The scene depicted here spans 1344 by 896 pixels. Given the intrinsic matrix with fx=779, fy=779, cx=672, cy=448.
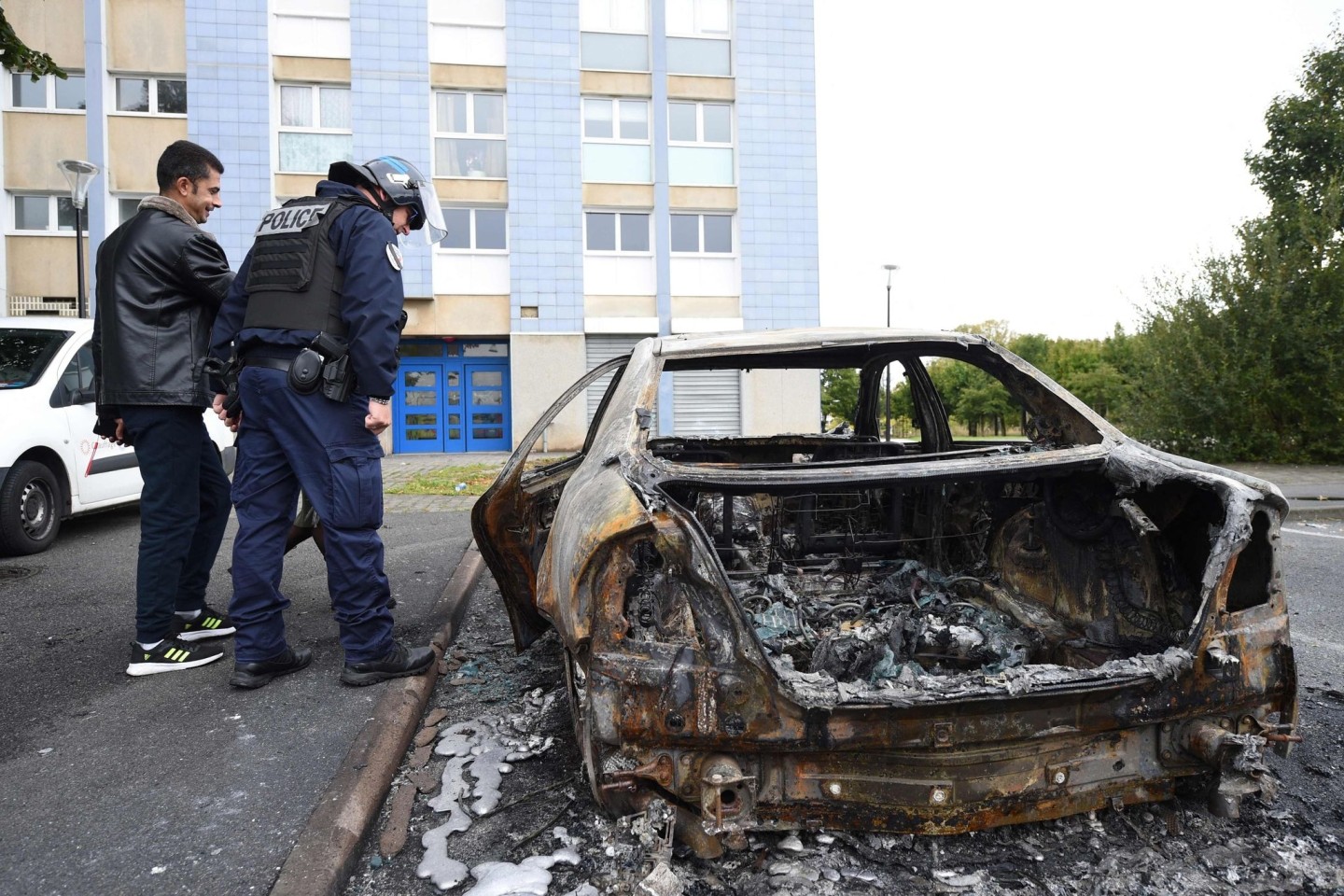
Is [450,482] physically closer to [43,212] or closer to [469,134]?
[469,134]

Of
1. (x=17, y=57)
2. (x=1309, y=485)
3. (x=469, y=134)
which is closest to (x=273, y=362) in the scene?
(x=17, y=57)

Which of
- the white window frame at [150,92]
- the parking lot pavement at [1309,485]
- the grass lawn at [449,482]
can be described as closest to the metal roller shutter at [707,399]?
the grass lawn at [449,482]

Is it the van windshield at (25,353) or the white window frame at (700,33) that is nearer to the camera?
the van windshield at (25,353)

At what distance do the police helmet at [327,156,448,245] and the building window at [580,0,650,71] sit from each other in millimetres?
17202

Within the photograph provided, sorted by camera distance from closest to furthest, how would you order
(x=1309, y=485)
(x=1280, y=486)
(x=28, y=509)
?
(x=28, y=509) < (x=1309, y=485) < (x=1280, y=486)

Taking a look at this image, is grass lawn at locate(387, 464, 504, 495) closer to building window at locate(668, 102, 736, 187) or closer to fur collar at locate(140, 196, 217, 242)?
fur collar at locate(140, 196, 217, 242)

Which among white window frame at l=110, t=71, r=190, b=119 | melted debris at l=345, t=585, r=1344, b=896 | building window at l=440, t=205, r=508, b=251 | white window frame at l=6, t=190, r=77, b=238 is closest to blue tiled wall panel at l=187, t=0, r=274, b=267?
white window frame at l=110, t=71, r=190, b=119

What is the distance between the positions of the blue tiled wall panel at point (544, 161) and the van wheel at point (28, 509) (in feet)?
42.1

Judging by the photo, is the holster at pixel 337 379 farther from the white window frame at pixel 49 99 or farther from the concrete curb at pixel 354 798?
A: the white window frame at pixel 49 99

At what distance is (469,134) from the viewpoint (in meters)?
18.4

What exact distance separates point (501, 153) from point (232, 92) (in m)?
5.88

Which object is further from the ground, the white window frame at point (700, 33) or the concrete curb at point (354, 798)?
the white window frame at point (700, 33)

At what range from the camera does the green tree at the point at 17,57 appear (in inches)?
224

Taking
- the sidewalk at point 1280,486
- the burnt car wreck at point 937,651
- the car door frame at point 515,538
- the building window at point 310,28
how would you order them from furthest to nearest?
the building window at point 310,28 < the sidewalk at point 1280,486 < the car door frame at point 515,538 < the burnt car wreck at point 937,651
